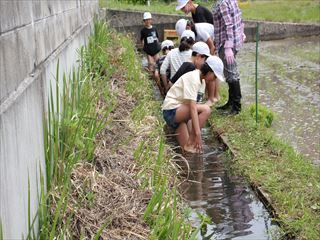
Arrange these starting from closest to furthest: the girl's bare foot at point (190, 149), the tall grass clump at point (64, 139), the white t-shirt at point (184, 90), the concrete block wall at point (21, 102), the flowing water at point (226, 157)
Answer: the concrete block wall at point (21, 102), the tall grass clump at point (64, 139), the flowing water at point (226, 157), the white t-shirt at point (184, 90), the girl's bare foot at point (190, 149)

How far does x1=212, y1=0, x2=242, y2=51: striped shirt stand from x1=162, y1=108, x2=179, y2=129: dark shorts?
5.42 feet

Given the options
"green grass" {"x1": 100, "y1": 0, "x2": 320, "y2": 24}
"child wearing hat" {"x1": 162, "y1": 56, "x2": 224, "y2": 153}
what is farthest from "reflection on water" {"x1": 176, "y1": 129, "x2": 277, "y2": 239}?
"green grass" {"x1": 100, "y1": 0, "x2": 320, "y2": 24}

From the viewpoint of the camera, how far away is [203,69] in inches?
260

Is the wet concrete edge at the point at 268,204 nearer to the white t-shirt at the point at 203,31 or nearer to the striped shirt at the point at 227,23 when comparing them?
the striped shirt at the point at 227,23

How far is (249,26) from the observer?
1967 centimetres

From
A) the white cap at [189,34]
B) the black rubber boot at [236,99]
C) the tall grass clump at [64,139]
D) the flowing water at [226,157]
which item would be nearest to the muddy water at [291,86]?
the flowing water at [226,157]

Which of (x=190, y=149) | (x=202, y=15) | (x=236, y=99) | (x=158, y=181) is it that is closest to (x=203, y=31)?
(x=202, y=15)

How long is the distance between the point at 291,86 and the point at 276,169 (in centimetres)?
571

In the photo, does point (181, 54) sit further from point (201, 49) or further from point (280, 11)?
point (280, 11)

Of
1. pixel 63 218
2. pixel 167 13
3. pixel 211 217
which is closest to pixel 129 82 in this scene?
pixel 211 217

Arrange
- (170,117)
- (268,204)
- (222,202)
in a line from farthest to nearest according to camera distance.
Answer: (170,117), (222,202), (268,204)

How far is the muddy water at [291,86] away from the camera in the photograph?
7.60 meters

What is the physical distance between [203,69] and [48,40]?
270 centimetres

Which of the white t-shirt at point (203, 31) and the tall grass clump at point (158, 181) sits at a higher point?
the white t-shirt at point (203, 31)
